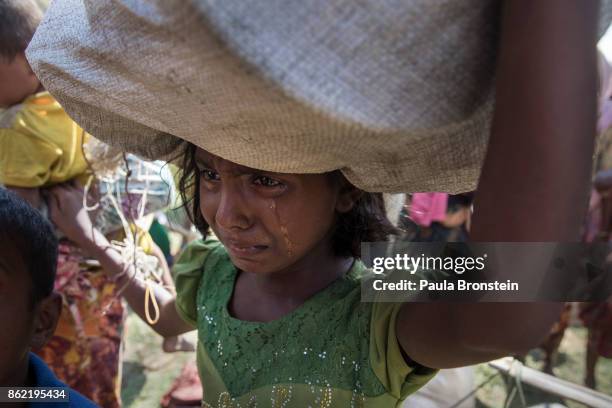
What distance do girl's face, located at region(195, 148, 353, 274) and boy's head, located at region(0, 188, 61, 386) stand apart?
1.43 feet

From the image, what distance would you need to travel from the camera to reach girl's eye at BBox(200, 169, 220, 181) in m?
0.98

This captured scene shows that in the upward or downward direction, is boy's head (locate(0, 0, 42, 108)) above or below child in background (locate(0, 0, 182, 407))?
above

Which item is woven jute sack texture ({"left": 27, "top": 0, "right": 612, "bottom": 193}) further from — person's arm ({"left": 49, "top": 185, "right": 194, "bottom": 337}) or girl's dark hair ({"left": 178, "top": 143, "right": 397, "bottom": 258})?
person's arm ({"left": 49, "top": 185, "right": 194, "bottom": 337})

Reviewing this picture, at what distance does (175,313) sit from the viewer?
4.86ft

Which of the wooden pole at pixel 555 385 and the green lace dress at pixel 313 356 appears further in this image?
the wooden pole at pixel 555 385

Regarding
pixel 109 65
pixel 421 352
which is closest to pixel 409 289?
pixel 421 352

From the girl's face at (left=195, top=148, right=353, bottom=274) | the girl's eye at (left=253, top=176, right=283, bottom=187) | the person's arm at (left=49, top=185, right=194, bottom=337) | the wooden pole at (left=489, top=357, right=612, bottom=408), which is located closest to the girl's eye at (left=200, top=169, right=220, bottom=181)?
the girl's face at (left=195, top=148, right=353, bottom=274)

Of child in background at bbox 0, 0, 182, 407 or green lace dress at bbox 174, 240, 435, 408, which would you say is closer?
green lace dress at bbox 174, 240, 435, 408

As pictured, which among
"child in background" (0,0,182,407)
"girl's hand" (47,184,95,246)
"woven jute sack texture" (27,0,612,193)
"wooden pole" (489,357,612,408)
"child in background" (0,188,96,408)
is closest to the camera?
"woven jute sack texture" (27,0,612,193)

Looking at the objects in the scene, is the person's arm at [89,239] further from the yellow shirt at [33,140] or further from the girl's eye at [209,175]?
the girl's eye at [209,175]

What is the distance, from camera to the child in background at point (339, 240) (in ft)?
1.79

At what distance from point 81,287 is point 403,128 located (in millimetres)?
1719

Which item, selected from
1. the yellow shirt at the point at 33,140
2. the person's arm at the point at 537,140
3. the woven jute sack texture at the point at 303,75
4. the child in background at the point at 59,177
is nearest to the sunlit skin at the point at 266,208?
the woven jute sack texture at the point at 303,75

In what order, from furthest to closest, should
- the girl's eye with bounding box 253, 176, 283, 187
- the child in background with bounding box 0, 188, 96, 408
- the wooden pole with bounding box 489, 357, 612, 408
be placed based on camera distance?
the wooden pole with bounding box 489, 357, 612, 408 → the child in background with bounding box 0, 188, 96, 408 → the girl's eye with bounding box 253, 176, 283, 187
